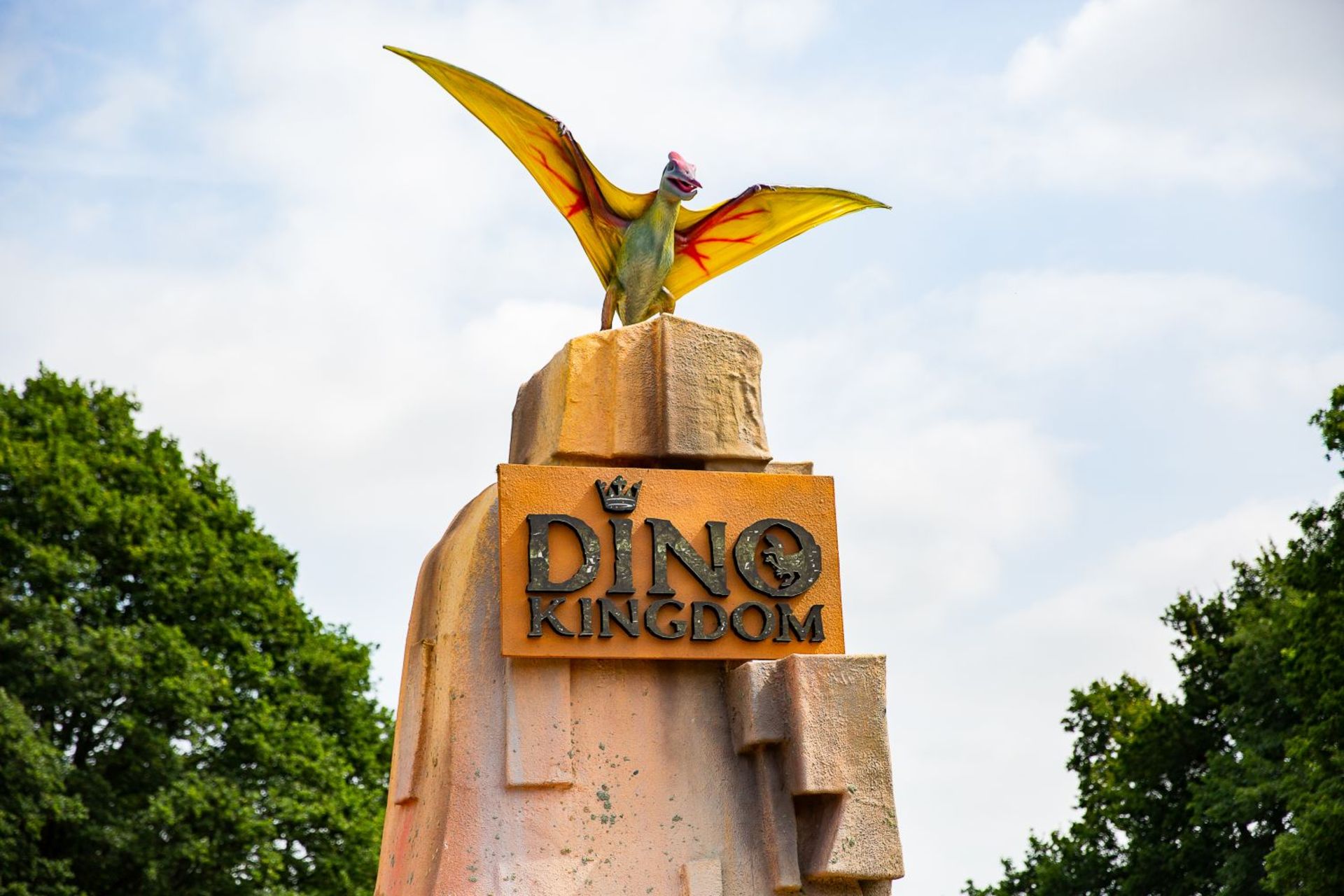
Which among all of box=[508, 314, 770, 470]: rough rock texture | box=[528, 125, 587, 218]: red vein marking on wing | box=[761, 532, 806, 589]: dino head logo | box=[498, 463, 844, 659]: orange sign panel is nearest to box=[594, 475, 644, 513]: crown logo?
box=[498, 463, 844, 659]: orange sign panel

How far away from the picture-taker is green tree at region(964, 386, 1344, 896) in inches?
692

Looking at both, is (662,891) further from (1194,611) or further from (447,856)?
(1194,611)

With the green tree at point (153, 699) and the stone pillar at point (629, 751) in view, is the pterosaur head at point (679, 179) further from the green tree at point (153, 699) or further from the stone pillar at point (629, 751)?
the green tree at point (153, 699)

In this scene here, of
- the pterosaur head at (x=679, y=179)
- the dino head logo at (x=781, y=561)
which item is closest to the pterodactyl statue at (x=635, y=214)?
the pterosaur head at (x=679, y=179)

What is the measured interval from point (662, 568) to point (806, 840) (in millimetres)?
1252

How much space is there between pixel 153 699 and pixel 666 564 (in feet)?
43.6

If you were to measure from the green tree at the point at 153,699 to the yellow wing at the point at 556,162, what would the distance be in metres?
12.1

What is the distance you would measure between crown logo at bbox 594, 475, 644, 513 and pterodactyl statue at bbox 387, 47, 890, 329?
1.32 metres

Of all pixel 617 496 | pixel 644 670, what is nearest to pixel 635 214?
pixel 617 496

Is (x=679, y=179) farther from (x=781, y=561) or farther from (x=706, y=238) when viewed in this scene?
(x=781, y=561)

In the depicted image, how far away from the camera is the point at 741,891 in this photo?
6949 mm

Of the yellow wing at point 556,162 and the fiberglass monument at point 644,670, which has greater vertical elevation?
the yellow wing at point 556,162

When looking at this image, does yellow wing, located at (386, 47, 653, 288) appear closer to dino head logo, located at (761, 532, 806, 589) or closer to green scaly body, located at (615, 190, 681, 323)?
green scaly body, located at (615, 190, 681, 323)

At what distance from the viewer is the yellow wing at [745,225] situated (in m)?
8.47
